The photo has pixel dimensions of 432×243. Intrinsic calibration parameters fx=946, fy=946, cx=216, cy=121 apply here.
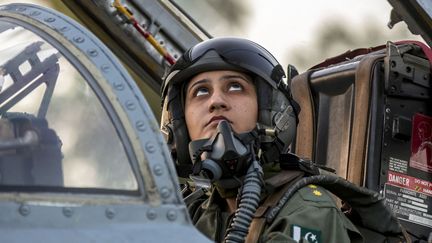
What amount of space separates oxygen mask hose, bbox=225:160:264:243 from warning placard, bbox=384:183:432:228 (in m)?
0.99

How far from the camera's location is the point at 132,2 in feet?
19.5

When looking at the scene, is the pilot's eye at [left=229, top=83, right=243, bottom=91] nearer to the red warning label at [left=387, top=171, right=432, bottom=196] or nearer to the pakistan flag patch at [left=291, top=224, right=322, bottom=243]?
the pakistan flag patch at [left=291, top=224, right=322, bottom=243]

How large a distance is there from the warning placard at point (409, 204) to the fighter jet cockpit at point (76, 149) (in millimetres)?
1813

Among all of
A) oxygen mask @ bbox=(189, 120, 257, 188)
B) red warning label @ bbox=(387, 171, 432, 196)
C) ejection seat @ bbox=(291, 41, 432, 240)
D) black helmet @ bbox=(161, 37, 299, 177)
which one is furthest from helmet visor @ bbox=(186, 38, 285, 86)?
red warning label @ bbox=(387, 171, 432, 196)

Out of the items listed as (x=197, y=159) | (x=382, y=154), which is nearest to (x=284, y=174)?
(x=197, y=159)

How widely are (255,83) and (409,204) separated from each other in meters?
0.97

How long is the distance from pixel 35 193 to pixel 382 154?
206cm

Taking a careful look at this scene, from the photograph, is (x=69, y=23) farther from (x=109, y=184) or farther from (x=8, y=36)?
(x=109, y=184)

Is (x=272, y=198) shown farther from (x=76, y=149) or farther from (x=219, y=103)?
(x=76, y=149)

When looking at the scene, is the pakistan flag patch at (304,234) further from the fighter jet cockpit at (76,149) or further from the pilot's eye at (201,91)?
the fighter jet cockpit at (76,149)

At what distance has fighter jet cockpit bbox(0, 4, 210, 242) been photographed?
1.95m

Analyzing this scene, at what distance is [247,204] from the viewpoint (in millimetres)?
2785

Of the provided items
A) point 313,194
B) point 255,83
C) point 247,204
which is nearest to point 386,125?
point 255,83

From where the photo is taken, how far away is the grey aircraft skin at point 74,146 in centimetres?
195
